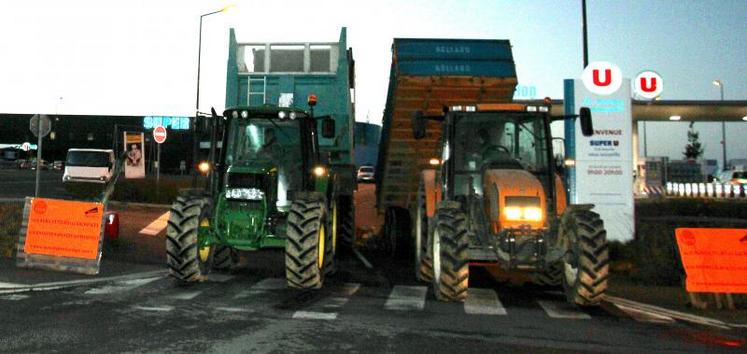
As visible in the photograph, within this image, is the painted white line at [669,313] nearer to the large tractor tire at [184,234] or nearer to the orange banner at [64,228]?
the large tractor tire at [184,234]

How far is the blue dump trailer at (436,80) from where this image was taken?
1310 centimetres

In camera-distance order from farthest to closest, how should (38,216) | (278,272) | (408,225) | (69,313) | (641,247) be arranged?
(408,225) < (641,247) < (278,272) < (38,216) < (69,313)

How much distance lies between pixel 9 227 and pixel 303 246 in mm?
8048

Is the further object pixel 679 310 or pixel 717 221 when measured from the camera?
pixel 717 221

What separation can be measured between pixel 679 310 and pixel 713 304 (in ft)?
2.35

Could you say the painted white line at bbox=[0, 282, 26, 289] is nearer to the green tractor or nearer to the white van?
the green tractor

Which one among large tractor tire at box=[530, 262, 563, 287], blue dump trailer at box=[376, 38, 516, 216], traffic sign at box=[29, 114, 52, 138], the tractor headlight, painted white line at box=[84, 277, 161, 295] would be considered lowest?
painted white line at box=[84, 277, 161, 295]

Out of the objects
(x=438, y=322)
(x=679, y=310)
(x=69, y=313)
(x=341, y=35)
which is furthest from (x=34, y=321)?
(x=341, y=35)

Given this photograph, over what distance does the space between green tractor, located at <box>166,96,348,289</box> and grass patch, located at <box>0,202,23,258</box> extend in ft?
16.2

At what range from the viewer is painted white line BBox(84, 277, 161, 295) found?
9555mm

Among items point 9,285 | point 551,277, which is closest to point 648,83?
point 551,277

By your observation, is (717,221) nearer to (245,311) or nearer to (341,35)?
(341,35)

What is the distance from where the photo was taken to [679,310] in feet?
30.1

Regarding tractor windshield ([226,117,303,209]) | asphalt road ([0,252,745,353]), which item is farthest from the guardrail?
tractor windshield ([226,117,303,209])
